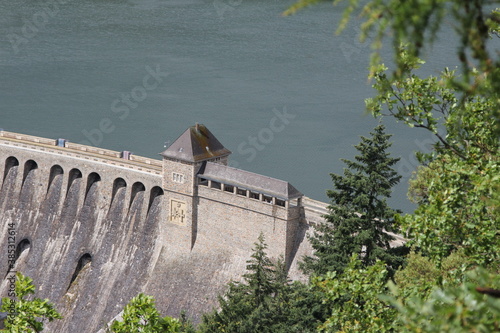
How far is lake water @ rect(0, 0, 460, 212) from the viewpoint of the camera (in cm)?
6838

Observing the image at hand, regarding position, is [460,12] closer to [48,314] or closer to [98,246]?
[48,314]

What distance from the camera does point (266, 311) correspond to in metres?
35.1

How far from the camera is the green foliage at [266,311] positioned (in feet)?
113

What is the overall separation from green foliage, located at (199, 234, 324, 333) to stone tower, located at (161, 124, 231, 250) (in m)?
12.7


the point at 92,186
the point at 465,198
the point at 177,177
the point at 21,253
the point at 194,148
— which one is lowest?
the point at 465,198

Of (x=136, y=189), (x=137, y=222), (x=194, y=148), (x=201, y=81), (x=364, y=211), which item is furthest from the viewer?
(x=201, y=81)

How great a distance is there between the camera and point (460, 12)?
331 inches

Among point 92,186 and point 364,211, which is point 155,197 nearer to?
point 92,186

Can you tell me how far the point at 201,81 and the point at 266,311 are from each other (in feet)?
162

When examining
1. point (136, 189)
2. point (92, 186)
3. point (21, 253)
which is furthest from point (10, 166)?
point (136, 189)

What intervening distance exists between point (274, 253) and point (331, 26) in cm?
5634

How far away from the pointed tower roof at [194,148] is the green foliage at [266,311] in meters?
12.8

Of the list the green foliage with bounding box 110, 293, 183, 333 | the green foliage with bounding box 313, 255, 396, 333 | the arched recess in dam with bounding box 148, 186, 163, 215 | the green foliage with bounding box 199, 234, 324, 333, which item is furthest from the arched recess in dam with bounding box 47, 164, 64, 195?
the green foliage with bounding box 313, 255, 396, 333

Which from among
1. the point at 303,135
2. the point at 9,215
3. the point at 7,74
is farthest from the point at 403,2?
the point at 7,74
